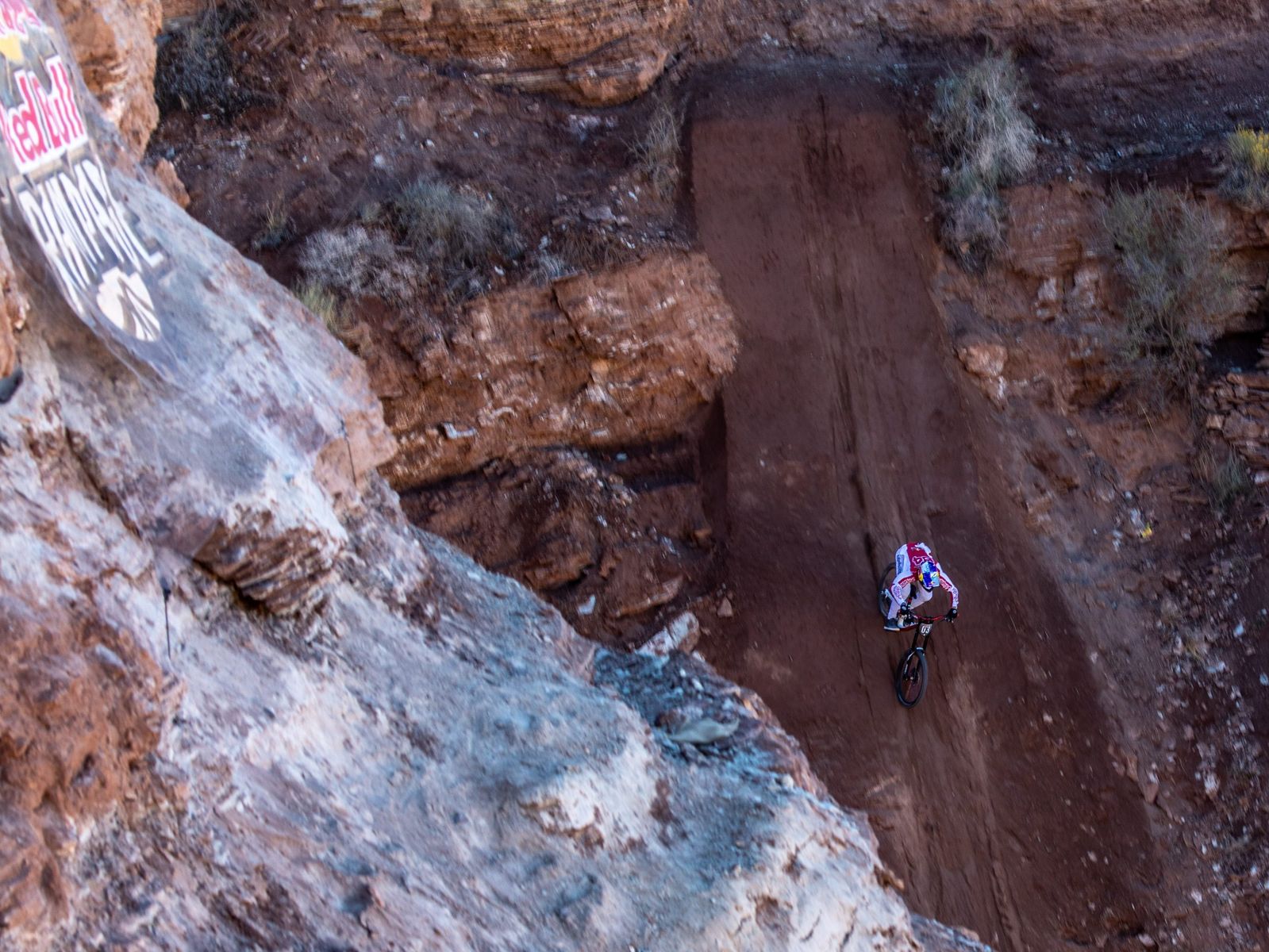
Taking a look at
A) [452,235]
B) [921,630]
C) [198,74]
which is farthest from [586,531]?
[198,74]

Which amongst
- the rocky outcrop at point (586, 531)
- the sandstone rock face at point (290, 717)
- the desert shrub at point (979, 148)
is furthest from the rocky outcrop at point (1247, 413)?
the sandstone rock face at point (290, 717)

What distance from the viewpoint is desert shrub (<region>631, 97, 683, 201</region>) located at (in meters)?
11.9

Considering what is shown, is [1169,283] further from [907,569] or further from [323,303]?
[323,303]

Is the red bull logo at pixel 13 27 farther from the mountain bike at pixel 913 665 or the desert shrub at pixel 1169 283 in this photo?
the desert shrub at pixel 1169 283

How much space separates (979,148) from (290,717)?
10442 mm

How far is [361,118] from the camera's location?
1165 centimetres

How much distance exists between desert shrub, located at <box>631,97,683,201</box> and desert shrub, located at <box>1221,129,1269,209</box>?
5.76 metres

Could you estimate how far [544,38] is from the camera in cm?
1256

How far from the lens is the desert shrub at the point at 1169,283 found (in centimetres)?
1105

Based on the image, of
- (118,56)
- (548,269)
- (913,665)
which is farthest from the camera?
(548,269)

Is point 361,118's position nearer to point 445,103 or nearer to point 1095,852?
point 445,103

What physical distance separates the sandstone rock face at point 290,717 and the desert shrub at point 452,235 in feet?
16.9

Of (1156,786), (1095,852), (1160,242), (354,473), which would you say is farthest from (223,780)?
(1160,242)

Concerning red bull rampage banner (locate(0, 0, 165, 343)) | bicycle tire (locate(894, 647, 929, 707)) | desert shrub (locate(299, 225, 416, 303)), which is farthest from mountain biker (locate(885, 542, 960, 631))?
red bull rampage banner (locate(0, 0, 165, 343))
